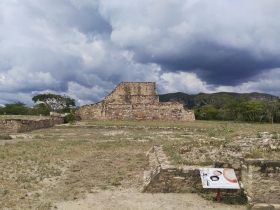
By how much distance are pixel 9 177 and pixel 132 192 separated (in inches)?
136

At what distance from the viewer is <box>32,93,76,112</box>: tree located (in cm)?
5650

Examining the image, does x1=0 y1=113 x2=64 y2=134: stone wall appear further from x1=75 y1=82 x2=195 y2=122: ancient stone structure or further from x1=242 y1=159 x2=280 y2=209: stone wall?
x1=242 y1=159 x2=280 y2=209: stone wall

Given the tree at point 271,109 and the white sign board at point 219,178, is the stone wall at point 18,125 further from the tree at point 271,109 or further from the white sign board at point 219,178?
the tree at point 271,109

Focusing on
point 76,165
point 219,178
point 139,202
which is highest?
point 219,178

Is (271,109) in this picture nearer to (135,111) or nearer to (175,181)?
(135,111)

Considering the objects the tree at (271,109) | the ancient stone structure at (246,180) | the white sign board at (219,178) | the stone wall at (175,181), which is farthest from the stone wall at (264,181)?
the tree at (271,109)

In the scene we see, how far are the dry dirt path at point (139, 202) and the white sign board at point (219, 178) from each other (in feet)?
1.28

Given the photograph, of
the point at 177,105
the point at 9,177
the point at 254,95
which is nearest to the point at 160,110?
the point at 177,105

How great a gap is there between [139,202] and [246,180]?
7.59 ft

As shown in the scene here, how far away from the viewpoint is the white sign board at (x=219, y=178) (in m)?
6.28

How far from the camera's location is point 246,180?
6184mm

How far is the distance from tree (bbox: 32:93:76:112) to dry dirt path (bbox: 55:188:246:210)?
52736 mm

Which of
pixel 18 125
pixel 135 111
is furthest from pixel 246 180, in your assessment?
pixel 135 111

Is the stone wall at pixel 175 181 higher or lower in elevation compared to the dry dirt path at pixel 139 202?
higher
